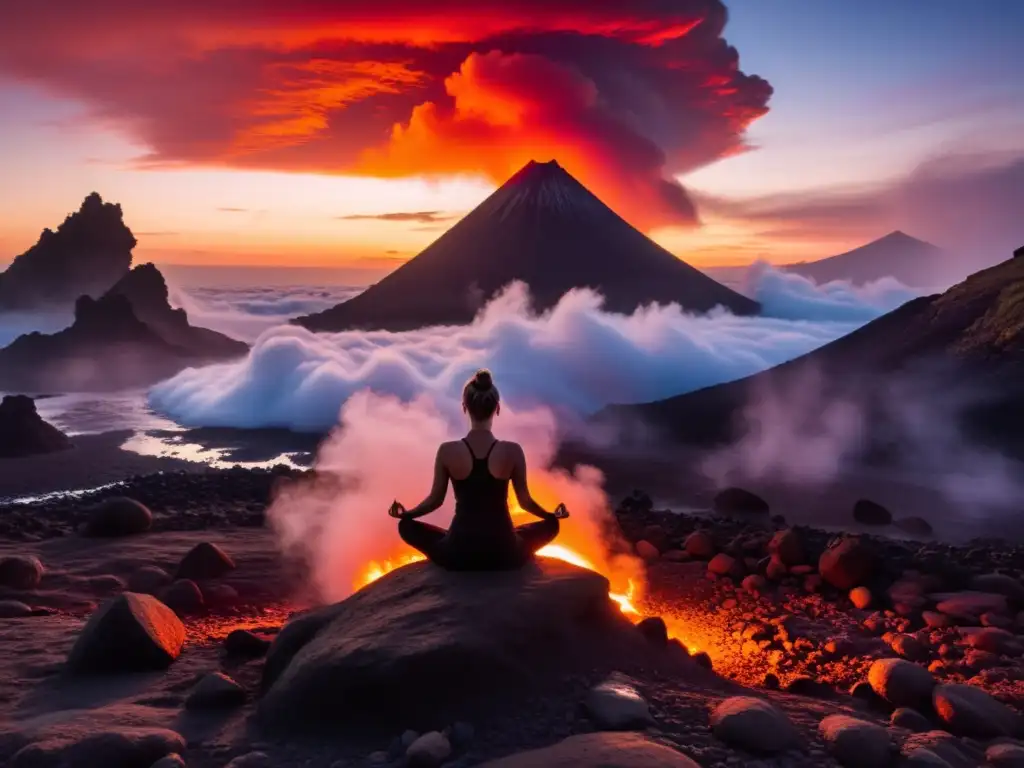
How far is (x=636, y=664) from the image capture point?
544 cm

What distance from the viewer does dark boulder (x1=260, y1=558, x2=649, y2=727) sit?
4855mm

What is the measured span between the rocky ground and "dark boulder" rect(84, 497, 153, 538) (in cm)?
3

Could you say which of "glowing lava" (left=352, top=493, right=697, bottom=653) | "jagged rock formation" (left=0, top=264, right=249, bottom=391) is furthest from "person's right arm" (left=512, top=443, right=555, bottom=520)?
"jagged rock formation" (left=0, top=264, right=249, bottom=391)

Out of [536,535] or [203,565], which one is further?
[203,565]

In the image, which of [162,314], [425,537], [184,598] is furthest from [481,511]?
[162,314]

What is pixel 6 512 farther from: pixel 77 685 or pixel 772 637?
pixel 772 637

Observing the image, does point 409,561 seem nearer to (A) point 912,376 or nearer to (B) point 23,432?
(B) point 23,432

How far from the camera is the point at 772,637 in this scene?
8.13 meters

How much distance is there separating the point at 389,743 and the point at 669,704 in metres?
1.79

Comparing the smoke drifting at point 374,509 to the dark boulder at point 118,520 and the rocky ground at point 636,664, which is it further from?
the dark boulder at point 118,520

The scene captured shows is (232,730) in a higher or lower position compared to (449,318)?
lower

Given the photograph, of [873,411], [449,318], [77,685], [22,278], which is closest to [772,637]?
[77,685]

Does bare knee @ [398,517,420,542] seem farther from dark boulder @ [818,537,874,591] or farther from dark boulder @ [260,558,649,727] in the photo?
dark boulder @ [818,537,874,591]

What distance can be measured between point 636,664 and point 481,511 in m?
1.56
